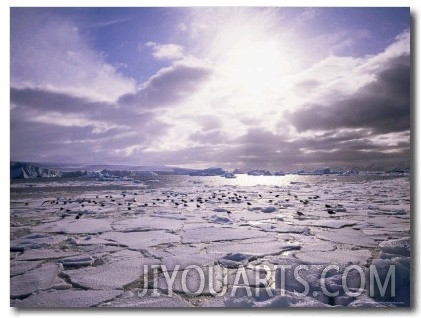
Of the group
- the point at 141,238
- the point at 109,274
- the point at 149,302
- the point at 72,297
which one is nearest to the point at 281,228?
the point at 141,238

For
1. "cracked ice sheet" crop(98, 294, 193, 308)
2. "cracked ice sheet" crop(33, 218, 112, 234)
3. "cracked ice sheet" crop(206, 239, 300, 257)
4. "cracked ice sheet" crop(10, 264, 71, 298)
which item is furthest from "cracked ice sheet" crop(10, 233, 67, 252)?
"cracked ice sheet" crop(206, 239, 300, 257)

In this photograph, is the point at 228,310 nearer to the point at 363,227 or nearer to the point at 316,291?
the point at 316,291

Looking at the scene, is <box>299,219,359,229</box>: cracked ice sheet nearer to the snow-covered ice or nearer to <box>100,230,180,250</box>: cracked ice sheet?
the snow-covered ice

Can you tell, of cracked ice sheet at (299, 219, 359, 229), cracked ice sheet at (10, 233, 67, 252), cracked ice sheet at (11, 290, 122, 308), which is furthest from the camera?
cracked ice sheet at (299, 219, 359, 229)

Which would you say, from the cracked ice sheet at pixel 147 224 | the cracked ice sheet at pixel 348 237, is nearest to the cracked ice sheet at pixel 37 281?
the cracked ice sheet at pixel 147 224

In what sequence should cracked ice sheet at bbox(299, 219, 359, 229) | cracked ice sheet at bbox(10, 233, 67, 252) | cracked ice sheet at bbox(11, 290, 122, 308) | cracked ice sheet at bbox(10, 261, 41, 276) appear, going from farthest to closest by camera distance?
cracked ice sheet at bbox(299, 219, 359, 229) < cracked ice sheet at bbox(10, 233, 67, 252) < cracked ice sheet at bbox(10, 261, 41, 276) < cracked ice sheet at bbox(11, 290, 122, 308)

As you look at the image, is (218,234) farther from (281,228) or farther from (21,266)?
(21,266)
